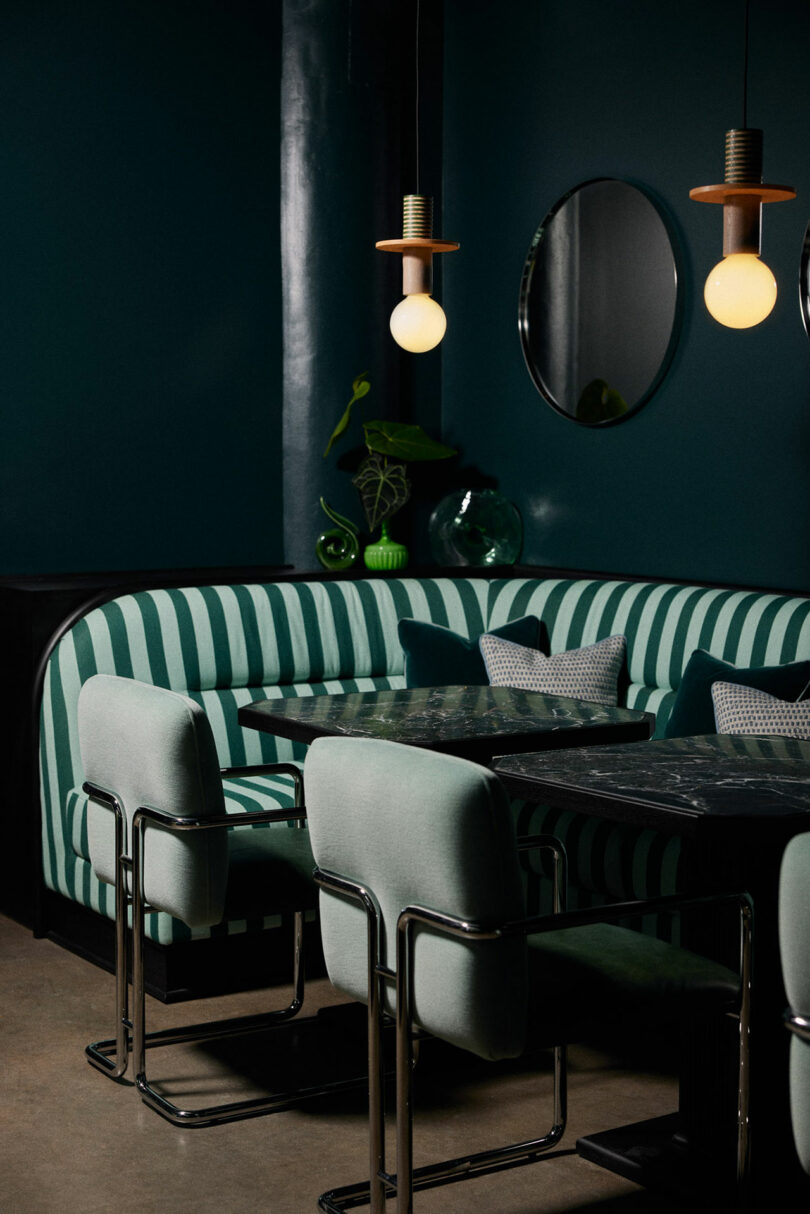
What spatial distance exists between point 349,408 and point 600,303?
0.99 metres

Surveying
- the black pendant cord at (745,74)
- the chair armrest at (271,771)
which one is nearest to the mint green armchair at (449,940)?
the chair armrest at (271,771)

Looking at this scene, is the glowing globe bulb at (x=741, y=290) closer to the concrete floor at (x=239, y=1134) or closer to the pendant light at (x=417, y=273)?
the pendant light at (x=417, y=273)

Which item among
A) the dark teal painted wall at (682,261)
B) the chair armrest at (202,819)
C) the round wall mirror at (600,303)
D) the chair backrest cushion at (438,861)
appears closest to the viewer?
the chair backrest cushion at (438,861)

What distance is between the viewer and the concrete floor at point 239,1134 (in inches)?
107

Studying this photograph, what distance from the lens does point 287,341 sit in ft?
18.2

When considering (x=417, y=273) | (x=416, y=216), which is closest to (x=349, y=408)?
(x=417, y=273)

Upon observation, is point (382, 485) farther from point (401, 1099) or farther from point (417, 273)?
point (401, 1099)

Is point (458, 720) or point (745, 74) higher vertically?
point (745, 74)

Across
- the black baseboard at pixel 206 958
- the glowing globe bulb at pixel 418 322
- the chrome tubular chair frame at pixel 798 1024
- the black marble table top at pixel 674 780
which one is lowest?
the black baseboard at pixel 206 958

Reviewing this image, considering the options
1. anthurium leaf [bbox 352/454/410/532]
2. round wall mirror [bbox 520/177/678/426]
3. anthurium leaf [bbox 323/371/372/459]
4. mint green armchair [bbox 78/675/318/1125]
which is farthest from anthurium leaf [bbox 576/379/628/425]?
mint green armchair [bbox 78/675/318/1125]

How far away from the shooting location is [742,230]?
3.12 m

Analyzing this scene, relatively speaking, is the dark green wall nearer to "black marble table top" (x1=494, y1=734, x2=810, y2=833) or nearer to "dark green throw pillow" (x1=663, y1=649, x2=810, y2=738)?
"dark green throw pillow" (x1=663, y1=649, x2=810, y2=738)

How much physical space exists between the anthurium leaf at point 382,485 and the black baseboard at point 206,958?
176 centimetres

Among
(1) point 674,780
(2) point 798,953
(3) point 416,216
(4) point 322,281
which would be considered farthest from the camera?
(4) point 322,281
